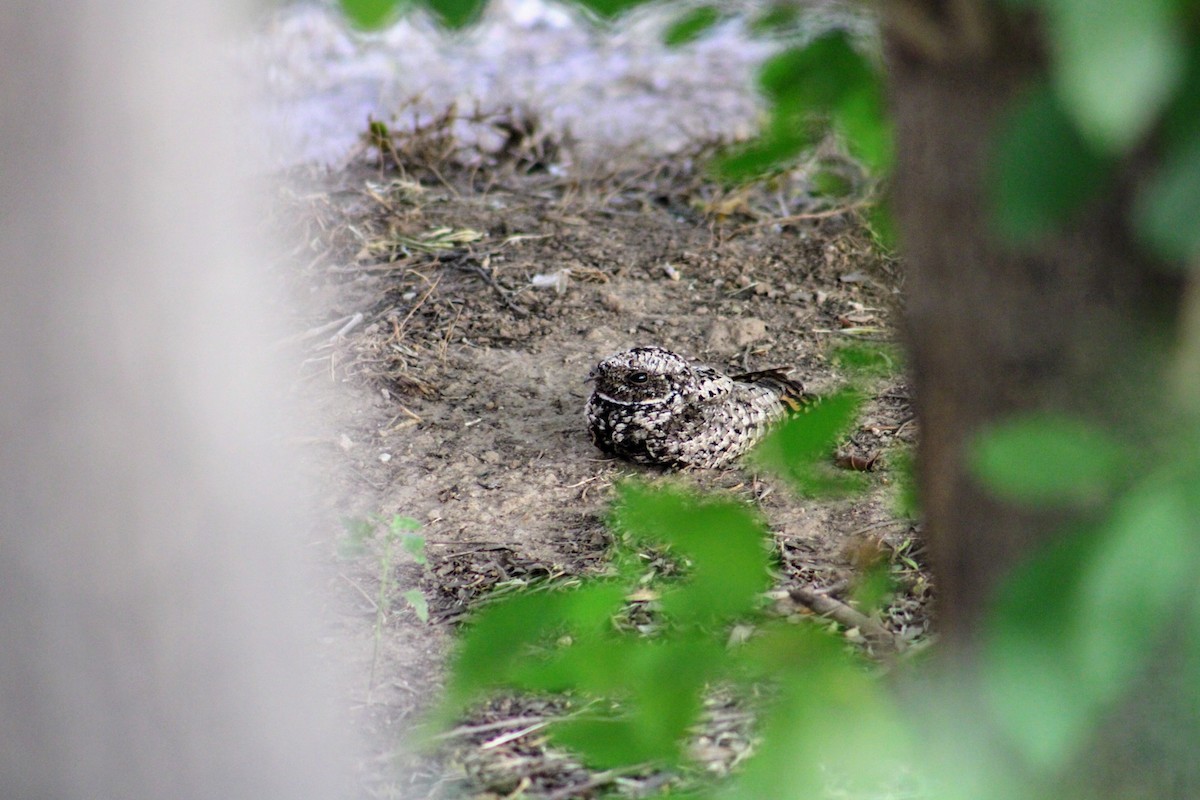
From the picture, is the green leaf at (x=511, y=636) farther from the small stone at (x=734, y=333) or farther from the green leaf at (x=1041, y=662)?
the small stone at (x=734, y=333)

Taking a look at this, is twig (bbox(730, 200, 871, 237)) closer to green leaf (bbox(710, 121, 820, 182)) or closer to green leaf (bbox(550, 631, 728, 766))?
green leaf (bbox(710, 121, 820, 182))

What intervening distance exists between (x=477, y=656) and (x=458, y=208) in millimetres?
5118

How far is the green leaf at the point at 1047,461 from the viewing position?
57cm

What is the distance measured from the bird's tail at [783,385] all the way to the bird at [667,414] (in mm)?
182

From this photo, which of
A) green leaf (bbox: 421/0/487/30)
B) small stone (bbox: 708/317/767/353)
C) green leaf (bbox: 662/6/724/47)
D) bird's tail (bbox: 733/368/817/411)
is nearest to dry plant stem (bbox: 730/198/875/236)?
small stone (bbox: 708/317/767/353)

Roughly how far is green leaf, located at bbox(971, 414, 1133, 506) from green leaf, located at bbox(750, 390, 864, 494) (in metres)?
0.38

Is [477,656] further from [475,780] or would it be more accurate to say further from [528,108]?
[528,108]

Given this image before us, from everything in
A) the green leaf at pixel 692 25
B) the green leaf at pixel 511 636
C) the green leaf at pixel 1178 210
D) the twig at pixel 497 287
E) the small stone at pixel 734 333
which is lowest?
the small stone at pixel 734 333

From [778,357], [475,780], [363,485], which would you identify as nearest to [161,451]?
[475,780]

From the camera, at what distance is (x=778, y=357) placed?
4.75 metres

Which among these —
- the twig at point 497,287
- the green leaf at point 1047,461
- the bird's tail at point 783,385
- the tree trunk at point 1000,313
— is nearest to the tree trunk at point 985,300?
the tree trunk at point 1000,313

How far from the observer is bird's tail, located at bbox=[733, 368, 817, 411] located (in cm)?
420

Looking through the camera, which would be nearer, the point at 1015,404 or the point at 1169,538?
the point at 1169,538

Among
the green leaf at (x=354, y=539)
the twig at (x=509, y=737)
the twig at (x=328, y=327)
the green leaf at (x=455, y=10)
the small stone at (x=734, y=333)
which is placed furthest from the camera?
the small stone at (x=734, y=333)
